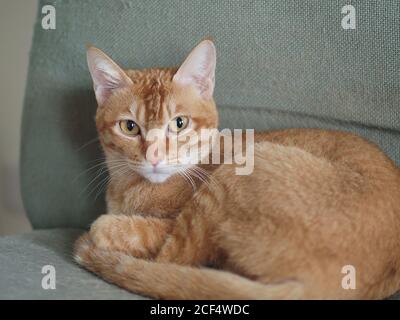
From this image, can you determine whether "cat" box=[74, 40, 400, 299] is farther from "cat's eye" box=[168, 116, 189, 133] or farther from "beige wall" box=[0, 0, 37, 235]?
"beige wall" box=[0, 0, 37, 235]

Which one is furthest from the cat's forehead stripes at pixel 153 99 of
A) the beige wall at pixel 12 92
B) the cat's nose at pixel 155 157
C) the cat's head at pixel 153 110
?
the beige wall at pixel 12 92

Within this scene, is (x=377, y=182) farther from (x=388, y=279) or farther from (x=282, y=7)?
(x=282, y=7)

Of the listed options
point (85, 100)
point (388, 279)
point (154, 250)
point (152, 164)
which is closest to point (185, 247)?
point (154, 250)

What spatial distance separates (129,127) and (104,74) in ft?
Result: 0.78

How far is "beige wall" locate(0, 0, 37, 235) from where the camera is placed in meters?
2.66

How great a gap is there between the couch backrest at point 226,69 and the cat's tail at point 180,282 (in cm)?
77

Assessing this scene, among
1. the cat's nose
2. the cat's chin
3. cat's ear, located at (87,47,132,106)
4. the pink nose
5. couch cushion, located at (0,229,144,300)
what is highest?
cat's ear, located at (87,47,132,106)

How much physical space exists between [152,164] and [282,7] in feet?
2.73

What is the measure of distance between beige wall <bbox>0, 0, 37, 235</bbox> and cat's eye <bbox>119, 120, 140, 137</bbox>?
1.31 m

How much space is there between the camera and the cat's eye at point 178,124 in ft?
5.49

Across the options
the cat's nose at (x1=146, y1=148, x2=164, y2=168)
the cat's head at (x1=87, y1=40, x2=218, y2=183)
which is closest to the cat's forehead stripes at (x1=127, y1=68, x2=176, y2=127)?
the cat's head at (x1=87, y1=40, x2=218, y2=183)

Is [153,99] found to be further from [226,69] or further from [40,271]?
[40,271]

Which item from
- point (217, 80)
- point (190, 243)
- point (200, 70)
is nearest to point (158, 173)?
point (190, 243)

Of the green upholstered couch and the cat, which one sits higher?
the green upholstered couch
